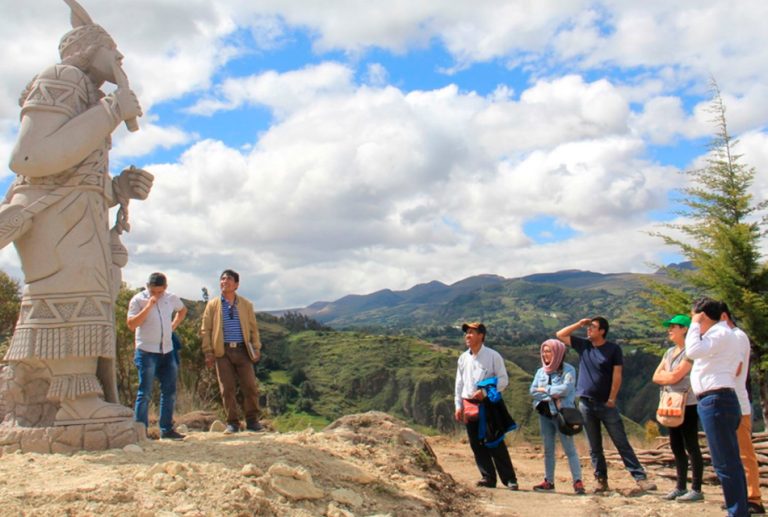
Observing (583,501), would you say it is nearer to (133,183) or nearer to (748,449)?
(748,449)

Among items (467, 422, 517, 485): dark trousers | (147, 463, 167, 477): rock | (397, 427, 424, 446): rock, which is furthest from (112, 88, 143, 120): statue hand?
(467, 422, 517, 485): dark trousers

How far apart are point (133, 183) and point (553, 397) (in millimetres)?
4936

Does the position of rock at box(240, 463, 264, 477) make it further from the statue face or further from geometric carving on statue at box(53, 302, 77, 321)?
the statue face

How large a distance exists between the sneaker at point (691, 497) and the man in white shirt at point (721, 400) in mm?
1318

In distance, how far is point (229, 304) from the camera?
780cm

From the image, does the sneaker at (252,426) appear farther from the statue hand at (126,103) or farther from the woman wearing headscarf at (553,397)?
the statue hand at (126,103)

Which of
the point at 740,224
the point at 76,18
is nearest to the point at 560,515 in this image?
the point at 76,18

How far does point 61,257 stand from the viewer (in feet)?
19.4

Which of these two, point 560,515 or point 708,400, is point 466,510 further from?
point 708,400

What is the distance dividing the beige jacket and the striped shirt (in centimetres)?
4

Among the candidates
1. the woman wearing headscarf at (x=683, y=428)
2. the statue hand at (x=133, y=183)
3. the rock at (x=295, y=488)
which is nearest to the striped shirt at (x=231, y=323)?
the statue hand at (x=133, y=183)

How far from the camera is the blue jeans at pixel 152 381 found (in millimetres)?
7160

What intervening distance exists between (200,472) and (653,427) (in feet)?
48.6

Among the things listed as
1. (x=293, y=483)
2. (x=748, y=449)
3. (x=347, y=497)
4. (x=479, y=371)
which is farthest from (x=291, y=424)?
(x=748, y=449)
